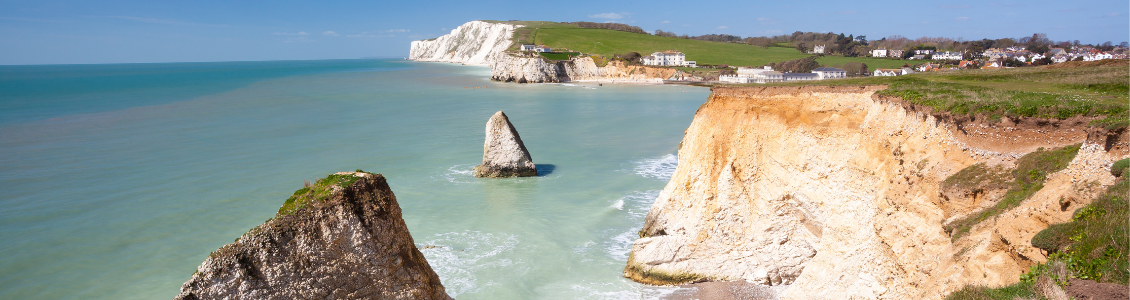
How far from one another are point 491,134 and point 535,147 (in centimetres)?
1010

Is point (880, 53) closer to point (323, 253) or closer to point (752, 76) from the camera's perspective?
point (752, 76)

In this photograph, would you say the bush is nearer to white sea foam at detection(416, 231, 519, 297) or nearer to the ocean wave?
the ocean wave

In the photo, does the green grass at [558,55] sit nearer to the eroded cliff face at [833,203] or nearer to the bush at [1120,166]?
the eroded cliff face at [833,203]

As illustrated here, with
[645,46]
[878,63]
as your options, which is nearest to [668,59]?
[645,46]

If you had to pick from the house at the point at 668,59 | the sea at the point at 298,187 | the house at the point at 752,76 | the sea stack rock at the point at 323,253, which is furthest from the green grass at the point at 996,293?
the house at the point at 668,59

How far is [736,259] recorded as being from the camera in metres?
13.4

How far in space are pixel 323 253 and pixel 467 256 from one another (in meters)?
9.79

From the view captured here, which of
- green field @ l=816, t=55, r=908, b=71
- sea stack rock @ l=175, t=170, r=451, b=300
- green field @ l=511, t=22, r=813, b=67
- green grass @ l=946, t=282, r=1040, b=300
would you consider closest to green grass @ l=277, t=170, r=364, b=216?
sea stack rock @ l=175, t=170, r=451, b=300

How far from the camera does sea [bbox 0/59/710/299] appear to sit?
15.6m

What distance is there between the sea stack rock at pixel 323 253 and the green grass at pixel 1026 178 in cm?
840

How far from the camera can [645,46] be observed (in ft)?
490

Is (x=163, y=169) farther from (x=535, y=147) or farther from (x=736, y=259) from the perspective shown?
(x=736, y=259)

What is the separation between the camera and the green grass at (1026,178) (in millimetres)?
7961

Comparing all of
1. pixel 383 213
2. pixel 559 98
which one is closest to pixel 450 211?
pixel 383 213
